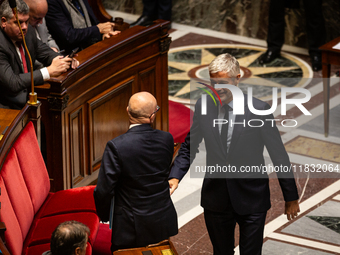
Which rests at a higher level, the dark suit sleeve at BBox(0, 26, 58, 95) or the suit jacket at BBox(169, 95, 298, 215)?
the dark suit sleeve at BBox(0, 26, 58, 95)

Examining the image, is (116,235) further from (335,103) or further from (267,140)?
(335,103)

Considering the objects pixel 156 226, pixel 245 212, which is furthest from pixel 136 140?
pixel 245 212

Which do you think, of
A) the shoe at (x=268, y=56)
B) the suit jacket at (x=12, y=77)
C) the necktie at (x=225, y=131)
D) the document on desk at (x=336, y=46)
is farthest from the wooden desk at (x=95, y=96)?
the shoe at (x=268, y=56)

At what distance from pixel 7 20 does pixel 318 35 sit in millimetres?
4403

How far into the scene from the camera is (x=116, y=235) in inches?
117

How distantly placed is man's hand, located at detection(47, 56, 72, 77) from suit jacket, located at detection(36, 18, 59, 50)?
67 cm

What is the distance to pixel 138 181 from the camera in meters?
2.89

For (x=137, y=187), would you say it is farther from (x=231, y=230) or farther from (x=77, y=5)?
(x=77, y=5)

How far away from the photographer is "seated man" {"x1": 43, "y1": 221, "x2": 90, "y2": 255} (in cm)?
249

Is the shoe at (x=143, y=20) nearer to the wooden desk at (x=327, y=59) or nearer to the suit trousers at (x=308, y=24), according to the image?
the suit trousers at (x=308, y=24)

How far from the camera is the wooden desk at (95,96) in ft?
12.5

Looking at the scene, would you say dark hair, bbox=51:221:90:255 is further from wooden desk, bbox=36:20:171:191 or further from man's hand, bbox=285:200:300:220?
wooden desk, bbox=36:20:171:191

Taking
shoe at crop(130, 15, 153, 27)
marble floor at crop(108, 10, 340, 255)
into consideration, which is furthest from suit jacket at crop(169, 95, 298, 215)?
shoe at crop(130, 15, 153, 27)

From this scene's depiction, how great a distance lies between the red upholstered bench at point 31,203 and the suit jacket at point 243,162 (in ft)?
2.42
